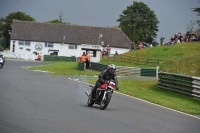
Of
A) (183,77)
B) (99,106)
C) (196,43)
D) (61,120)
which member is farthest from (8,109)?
(196,43)

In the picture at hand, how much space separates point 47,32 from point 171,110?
79.8 meters

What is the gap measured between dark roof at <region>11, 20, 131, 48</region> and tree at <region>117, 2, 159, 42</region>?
1047cm

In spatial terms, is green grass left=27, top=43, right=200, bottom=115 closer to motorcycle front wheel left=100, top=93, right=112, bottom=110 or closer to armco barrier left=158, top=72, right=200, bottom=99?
armco barrier left=158, top=72, right=200, bottom=99

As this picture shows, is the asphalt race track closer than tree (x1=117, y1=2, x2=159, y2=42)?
Yes

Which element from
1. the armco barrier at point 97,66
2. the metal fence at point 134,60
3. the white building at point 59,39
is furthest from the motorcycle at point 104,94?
the white building at point 59,39

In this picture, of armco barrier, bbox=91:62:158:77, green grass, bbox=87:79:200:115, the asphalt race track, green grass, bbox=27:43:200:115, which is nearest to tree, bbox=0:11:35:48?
green grass, bbox=27:43:200:115

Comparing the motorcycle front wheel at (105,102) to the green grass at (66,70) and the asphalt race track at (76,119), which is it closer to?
the asphalt race track at (76,119)

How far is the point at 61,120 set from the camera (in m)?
11.7

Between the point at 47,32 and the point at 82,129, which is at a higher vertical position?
the point at 47,32

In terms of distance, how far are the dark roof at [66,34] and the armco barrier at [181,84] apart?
68562 millimetres

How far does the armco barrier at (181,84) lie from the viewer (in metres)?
23.2

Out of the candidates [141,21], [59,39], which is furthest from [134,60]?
[141,21]

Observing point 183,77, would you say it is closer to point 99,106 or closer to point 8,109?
point 99,106

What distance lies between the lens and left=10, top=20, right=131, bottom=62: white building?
311ft
